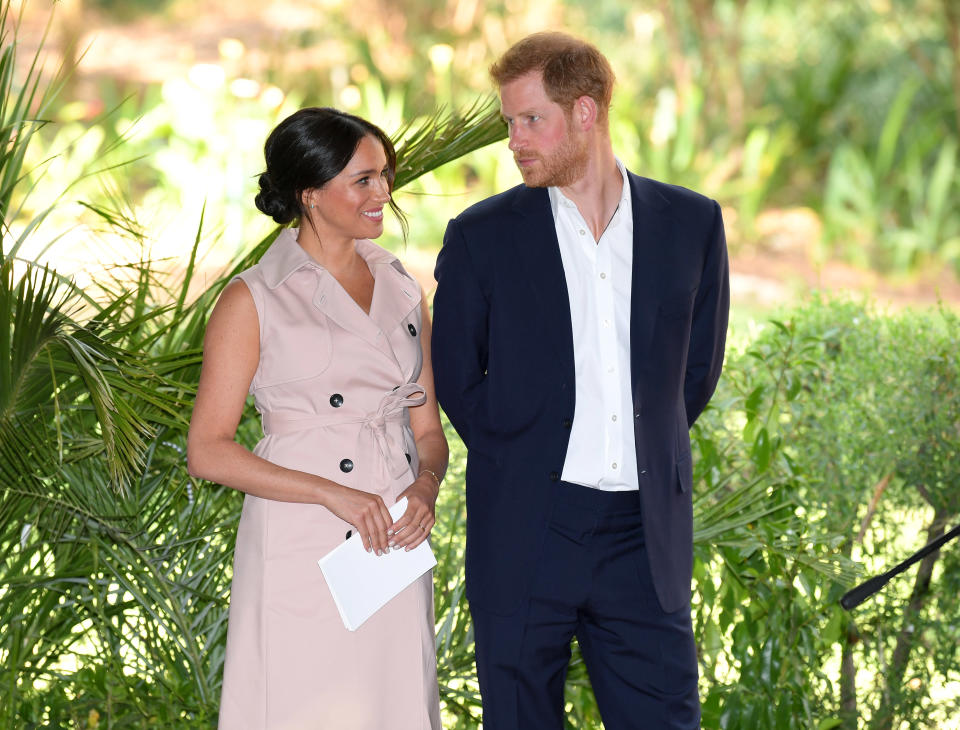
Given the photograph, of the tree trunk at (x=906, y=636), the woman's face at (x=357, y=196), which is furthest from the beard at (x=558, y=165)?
the tree trunk at (x=906, y=636)

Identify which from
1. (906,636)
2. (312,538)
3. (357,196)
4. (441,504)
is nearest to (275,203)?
(357,196)

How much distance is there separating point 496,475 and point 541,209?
0.54 metres

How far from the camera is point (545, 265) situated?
2.35m

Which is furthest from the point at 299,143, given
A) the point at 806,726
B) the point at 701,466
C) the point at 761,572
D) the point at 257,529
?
the point at 806,726

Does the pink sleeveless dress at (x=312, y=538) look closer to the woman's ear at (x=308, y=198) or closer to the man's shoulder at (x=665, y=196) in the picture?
the woman's ear at (x=308, y=198)

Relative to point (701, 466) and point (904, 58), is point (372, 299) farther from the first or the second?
point (904, 58)

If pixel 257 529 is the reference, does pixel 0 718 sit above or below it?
below

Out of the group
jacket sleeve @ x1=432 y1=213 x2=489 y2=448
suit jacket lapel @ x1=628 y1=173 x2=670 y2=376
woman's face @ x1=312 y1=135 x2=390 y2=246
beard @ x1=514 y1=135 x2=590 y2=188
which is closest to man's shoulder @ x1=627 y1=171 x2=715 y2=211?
suit jacket lapel @ x1=628 y1=173 x2=670 y2=376

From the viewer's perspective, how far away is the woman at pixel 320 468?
2291 millimetres

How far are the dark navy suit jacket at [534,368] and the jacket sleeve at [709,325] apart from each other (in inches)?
2.0

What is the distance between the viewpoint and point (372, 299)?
242 cm

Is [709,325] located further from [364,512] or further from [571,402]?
[364,512]

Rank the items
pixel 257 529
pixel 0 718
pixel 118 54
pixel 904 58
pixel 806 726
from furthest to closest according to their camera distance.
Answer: pixel 118 54
pixel 904 58
pixel 806 726
pixel 0 718
pixel 257 529

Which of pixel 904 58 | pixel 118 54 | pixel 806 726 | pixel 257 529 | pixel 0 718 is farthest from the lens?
pixel 118 54
